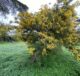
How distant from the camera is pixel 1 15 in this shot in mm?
9000

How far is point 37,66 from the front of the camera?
7.17m

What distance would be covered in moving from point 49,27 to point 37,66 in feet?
3.12

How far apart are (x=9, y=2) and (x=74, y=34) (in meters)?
2.44

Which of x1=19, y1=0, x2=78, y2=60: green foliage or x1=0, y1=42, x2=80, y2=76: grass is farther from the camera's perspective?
x1=19, y1=0, x2=78, y2=60: green foliage

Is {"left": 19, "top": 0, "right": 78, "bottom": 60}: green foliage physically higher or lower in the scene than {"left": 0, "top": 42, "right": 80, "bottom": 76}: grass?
higher

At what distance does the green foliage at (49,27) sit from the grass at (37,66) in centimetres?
32

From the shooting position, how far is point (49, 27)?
7207mm

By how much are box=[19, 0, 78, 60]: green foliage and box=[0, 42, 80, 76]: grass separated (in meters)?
0.32

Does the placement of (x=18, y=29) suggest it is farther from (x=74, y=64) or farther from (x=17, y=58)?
(x=74, y=64)

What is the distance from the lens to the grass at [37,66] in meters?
7.02

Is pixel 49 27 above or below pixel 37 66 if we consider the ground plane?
above

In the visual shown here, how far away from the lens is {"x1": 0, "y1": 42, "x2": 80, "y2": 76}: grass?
7016 millimetres

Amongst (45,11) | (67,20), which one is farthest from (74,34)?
(45,11)

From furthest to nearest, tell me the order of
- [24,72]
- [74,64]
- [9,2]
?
[9,2] < [74,64] < [24,72]
